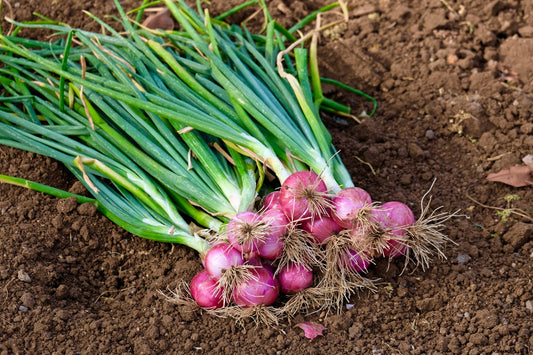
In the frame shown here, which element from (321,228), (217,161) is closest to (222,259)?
(321,228)

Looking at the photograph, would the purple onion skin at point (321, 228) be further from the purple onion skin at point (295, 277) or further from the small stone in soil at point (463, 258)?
the small stone in soil at point (463, 258)

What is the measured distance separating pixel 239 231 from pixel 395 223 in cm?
64

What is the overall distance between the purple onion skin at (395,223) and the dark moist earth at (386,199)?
140 millimetres

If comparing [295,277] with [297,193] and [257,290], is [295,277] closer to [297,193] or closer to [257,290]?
[257,290]

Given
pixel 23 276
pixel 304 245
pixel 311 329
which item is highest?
pixel 23 276

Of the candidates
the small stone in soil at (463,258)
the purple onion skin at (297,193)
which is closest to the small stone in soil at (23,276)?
the purple onion skin at (297,193)

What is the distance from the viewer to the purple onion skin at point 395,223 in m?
2.50

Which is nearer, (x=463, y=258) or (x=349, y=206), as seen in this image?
(x=349, y=206)

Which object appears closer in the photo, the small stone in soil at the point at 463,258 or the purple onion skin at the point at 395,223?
the purple onion skin at the point at 395,223

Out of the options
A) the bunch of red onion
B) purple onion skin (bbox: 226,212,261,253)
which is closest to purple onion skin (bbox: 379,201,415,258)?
the bunch of red onion

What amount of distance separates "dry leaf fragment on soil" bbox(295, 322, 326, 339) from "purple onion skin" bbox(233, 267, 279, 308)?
0.53ft

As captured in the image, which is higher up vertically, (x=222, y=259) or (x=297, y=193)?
(x=297, y=193)

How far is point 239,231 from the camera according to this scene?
244 cm

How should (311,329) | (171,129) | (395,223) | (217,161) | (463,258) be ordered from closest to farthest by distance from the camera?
(311,329) → (395,223) → (463,258) → (217,161) → (171,129)
